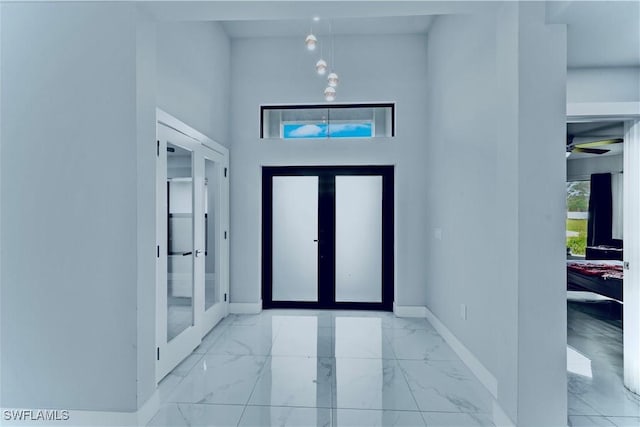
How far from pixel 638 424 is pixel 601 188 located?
4.96 metres

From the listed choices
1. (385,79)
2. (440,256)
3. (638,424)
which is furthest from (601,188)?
(638,424)

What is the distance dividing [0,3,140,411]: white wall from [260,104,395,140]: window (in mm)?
2388

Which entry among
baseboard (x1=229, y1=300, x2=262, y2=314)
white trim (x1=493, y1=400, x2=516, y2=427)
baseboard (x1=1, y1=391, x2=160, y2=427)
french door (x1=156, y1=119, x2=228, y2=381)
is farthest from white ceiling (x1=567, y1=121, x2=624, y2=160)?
baseboard (x1=1, y1=391, x2=160, y2=427)

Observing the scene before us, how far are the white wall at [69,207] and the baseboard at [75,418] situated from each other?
0.14 feet

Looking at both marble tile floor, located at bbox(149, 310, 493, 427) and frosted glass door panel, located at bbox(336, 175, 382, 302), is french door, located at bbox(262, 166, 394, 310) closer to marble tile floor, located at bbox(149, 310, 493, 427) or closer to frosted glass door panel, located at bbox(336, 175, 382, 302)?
frosted glass door panel, located at bbox(336, 175, 382, 302)

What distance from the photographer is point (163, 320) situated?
8.41 ft

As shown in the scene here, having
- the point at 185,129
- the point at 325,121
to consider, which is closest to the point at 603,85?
the point at 325,121

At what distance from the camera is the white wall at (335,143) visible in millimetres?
4062

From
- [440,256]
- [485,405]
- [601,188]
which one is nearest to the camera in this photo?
[485,405]

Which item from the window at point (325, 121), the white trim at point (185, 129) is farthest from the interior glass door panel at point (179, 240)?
the window at point (325, 121)

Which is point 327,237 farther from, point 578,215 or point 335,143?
point 578,215

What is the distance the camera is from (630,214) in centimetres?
229

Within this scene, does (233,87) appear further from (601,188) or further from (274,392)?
(601,188)

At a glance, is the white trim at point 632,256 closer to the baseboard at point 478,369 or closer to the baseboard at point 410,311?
the baseboard at point 478,369
